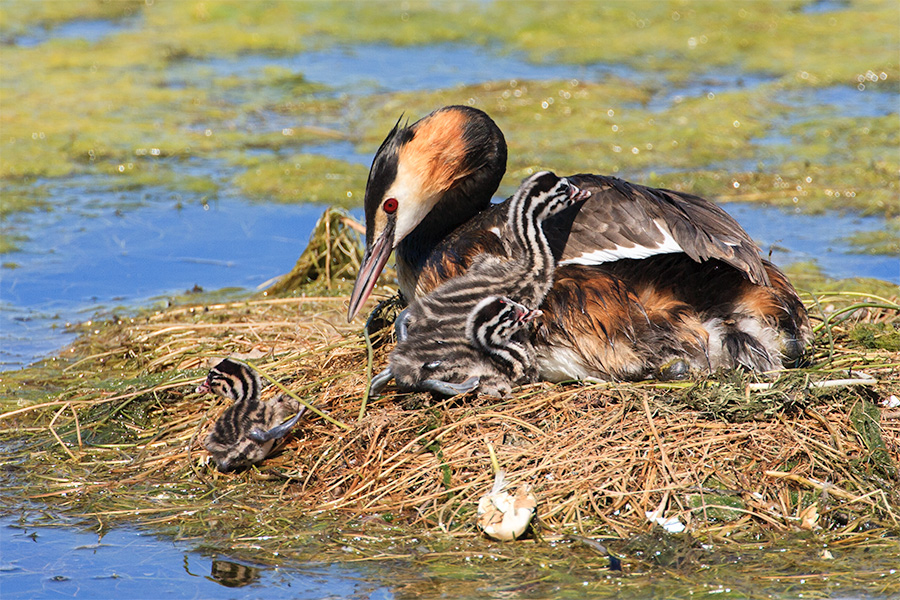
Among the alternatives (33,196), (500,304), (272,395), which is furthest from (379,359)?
(33,196)

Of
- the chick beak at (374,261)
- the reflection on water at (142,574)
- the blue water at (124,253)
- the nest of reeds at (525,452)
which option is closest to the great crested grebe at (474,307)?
the nest of reeds at (525,452)

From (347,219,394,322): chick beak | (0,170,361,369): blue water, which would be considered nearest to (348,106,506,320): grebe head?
(347,219,394,322): chick beak

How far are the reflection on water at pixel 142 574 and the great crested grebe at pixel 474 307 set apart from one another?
97 cm

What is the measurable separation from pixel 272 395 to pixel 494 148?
150 centimetres

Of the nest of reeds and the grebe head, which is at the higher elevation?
the grebe head

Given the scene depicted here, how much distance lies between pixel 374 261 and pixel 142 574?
1.76m

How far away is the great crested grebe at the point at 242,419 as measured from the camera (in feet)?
14.0

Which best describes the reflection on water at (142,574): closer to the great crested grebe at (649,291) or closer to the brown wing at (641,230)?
the great crested grebe at (649,291)

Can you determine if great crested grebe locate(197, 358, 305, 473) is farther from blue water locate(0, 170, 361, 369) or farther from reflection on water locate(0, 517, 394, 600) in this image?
blue water locate(0, 170, 361, 369)

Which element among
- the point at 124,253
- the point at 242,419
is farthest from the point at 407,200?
the point at 124,253

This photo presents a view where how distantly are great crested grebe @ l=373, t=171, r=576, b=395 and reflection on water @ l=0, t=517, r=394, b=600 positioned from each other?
3.20ft

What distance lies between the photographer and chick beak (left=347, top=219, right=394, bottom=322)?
15.9ft

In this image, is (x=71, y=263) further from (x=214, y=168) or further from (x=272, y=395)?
(x=272, y=395)

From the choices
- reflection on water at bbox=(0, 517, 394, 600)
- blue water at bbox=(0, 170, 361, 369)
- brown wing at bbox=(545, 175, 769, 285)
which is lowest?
reflection on water at bbox=(0, 517, 394, 600)
